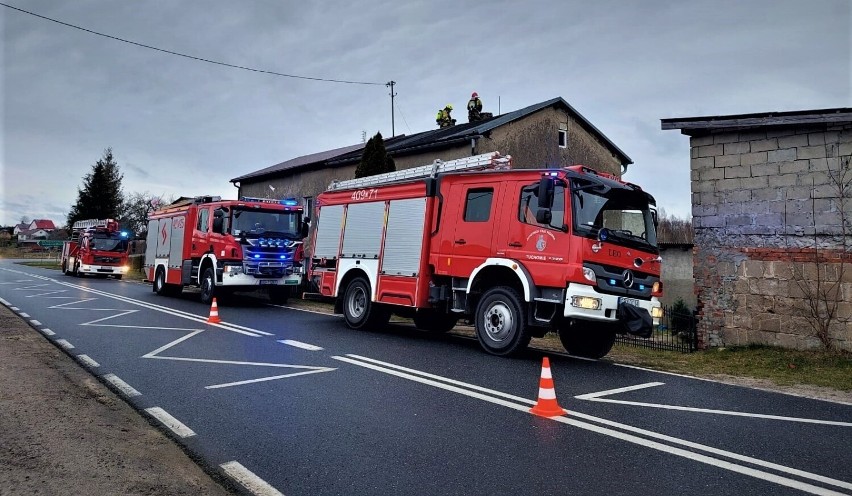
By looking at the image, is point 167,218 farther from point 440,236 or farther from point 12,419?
point 12,419

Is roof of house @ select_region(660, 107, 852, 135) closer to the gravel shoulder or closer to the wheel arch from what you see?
the wheel arch

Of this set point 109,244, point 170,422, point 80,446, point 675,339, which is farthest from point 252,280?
point 109,244

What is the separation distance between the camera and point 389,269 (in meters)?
10.7

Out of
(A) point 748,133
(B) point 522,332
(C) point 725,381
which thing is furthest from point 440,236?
(A) point 748,133

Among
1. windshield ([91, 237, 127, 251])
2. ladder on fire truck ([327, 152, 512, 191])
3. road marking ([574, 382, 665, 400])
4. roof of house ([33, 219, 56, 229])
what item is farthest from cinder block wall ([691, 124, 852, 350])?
roof of house ([33, 219, 56, 229])

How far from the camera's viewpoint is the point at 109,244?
32281 millimetres

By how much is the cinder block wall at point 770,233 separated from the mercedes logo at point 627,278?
3.01m

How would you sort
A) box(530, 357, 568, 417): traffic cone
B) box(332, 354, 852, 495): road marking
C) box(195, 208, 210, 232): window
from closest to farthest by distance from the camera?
box(332, 354, 852, 495): road marking → box(530, 357, 568, 417): traffic cone → box(195, 208, 210, 232): window

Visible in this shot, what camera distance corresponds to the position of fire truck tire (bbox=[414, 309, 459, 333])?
11.6 meters

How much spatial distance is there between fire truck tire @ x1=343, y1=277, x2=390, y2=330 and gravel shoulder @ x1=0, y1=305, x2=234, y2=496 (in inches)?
209

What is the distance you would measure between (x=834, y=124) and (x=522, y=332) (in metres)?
5.95

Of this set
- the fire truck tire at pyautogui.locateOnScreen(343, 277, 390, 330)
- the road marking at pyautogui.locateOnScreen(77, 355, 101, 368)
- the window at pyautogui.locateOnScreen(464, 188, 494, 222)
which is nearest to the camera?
the road marking at pyautogui.locateOnScreen(77, 355, 101, 368)

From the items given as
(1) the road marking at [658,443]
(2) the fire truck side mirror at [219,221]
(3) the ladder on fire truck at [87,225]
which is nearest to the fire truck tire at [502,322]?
(1) the road marking at [658,443]

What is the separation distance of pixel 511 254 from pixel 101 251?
29933mm
